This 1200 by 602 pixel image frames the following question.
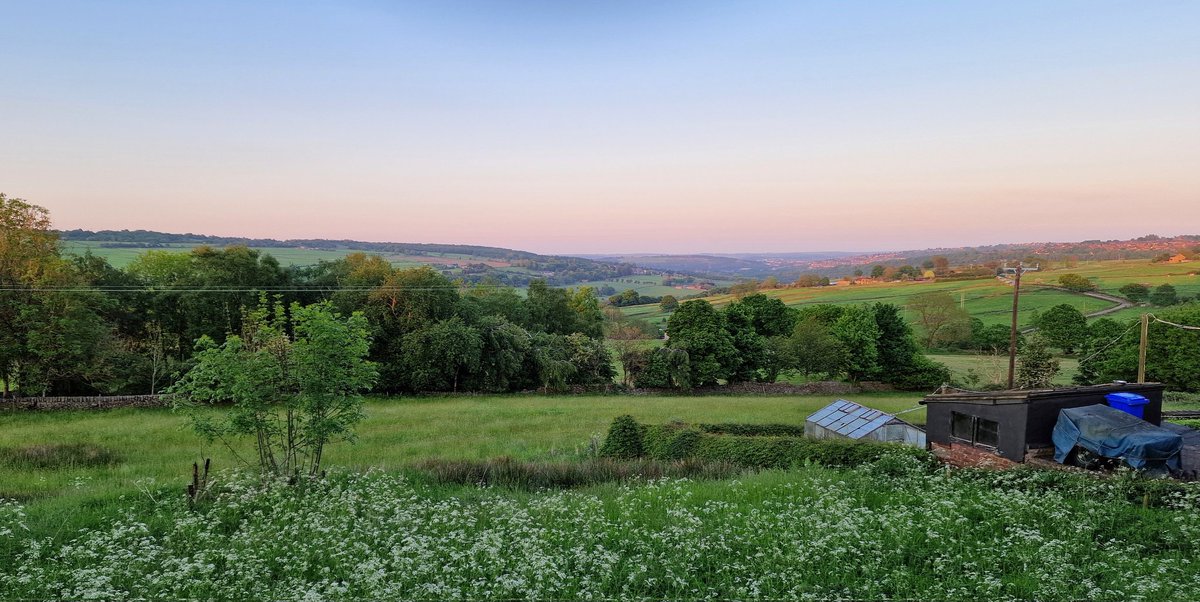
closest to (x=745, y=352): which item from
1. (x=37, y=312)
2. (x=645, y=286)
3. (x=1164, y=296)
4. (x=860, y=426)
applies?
(x=860, y=426)

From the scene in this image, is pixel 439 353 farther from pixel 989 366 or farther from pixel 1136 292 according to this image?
pixel 1136 292

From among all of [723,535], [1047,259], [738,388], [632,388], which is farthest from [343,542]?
[1047,259]

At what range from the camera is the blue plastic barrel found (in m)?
14.6

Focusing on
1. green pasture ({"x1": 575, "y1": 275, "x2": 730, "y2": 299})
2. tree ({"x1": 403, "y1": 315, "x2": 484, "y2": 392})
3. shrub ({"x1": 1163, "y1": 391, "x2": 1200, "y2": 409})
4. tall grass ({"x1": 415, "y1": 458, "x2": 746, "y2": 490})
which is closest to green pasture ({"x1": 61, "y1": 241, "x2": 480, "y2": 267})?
tree ({"x1": 403, "y1": 315, "x2": 484, "y2": 392})

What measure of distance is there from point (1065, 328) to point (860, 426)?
44.3 m

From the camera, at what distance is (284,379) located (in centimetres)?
1188

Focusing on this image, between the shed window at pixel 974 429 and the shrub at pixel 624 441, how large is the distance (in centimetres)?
968

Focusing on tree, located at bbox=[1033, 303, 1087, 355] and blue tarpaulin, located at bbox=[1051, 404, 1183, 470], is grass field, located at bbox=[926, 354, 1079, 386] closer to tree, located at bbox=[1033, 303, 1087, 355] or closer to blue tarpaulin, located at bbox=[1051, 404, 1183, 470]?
tree, located at bbox=[1033, 303, 1087, 355]

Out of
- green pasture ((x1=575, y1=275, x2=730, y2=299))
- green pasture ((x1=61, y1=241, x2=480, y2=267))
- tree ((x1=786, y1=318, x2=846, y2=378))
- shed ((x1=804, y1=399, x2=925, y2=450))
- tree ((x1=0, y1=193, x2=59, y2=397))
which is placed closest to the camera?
shed ((x1=804, y1=399, x2=925, y2=450))

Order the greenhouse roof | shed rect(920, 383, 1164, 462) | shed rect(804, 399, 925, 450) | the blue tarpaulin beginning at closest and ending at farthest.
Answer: the blue tarpaulin, shed rect(920, 383, 1164, 462), shed rect(804, 399, 925, 450), the greenhouse roof

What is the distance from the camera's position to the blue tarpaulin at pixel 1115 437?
12.2m

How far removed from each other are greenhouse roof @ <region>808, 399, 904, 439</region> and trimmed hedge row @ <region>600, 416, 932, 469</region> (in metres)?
3.96

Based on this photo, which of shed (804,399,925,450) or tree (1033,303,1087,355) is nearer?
shed (804,399,925,450)

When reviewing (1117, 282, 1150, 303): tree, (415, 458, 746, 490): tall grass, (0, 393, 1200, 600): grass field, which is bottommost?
(415, 458, 746, 490): tall grass
